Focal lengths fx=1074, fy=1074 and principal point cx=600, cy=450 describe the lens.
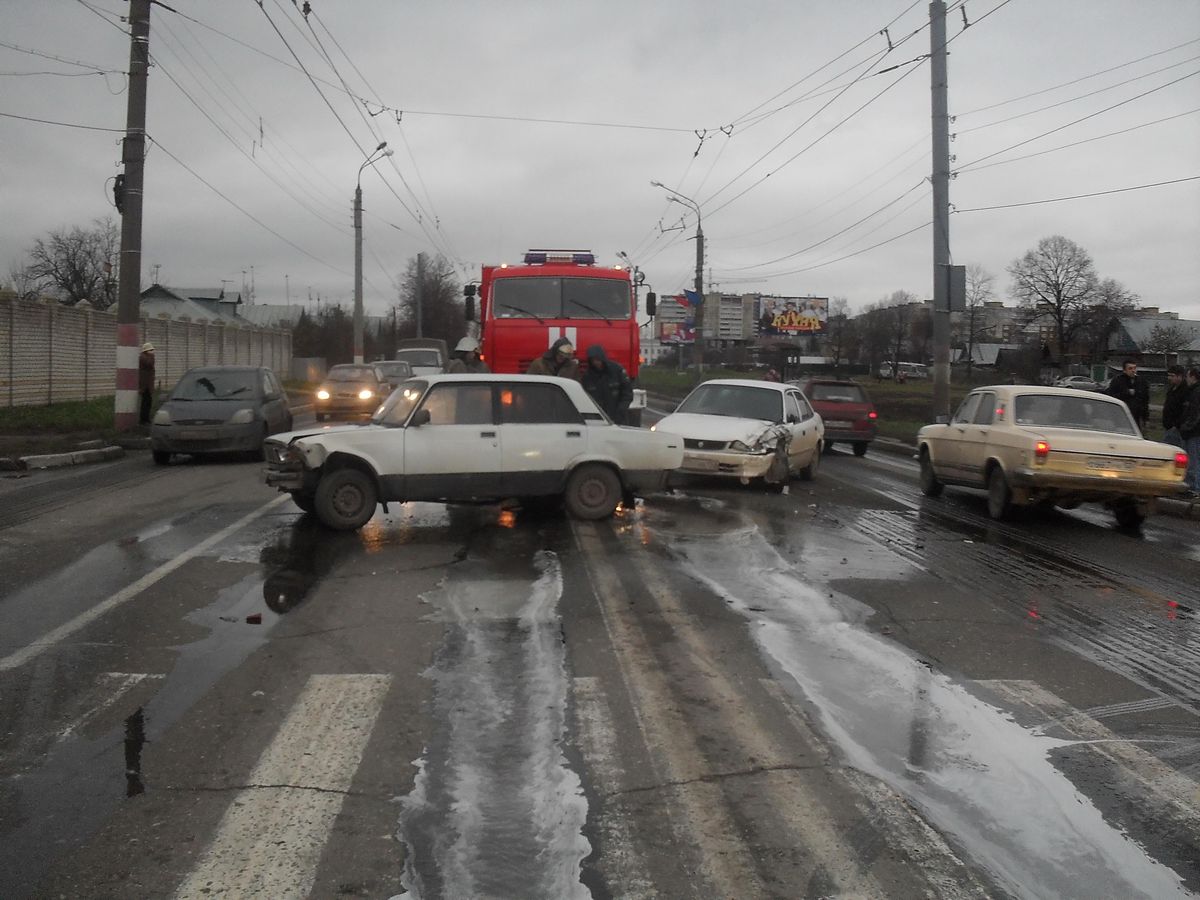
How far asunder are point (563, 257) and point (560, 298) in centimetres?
165

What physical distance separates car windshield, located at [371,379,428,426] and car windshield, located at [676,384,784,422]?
18.0ft

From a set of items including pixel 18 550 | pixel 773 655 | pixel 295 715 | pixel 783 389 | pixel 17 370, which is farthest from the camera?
pixel 17 370

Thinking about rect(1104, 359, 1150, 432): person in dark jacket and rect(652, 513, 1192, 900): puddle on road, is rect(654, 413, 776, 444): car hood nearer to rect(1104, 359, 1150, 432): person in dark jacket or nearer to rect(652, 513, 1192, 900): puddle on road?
rect(1104, 359, 1150, 432): person in dark jacket

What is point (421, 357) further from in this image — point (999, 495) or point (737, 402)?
point (999, 495)

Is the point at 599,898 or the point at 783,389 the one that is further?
the point at 783,389

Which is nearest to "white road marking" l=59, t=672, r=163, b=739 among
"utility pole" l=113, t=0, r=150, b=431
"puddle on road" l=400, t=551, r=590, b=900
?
"puddle on road" l=400, t=551, r=590, b=900

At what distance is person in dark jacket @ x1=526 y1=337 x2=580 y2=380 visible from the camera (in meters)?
13.6

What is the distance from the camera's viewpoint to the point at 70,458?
1666 centimetres

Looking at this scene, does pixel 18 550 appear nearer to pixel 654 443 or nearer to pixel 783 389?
pixel 654 443

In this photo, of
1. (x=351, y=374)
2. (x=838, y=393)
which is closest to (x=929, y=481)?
(x=838, y=393)

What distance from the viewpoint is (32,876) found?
3412 millimetres

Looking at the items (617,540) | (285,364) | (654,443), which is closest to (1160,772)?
(617,540)

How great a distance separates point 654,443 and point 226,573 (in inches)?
181

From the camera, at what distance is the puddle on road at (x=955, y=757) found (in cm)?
363
